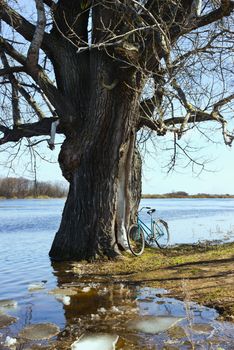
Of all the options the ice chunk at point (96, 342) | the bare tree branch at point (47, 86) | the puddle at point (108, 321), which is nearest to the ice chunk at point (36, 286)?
the puddle at point (108, 321)

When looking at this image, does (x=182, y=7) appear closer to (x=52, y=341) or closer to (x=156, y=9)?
(x=156, y=9)

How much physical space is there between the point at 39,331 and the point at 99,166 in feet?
18.6

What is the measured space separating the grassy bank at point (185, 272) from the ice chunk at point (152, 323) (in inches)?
16.5

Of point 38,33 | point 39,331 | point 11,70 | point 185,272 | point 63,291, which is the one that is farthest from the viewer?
point 11,70

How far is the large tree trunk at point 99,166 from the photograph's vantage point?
10.7m

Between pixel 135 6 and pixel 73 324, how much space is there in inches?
252

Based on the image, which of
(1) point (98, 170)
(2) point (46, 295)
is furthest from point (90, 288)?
(1) point (98, 170)

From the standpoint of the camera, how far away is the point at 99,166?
10867 mm

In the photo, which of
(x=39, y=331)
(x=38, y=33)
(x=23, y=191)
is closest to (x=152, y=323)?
(x=39, y=331)

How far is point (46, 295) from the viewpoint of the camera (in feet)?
25.1

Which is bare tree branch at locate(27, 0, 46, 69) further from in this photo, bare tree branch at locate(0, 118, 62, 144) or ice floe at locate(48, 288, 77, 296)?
ice floe at locate(48, 288, 77, 296)

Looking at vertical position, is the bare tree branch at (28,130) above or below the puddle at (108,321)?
above

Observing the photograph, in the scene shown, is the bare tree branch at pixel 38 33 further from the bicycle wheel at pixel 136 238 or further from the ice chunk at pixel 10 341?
the ice chunk at pixel 10 341

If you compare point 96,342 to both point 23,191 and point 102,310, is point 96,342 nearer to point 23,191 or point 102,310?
point 102,310
